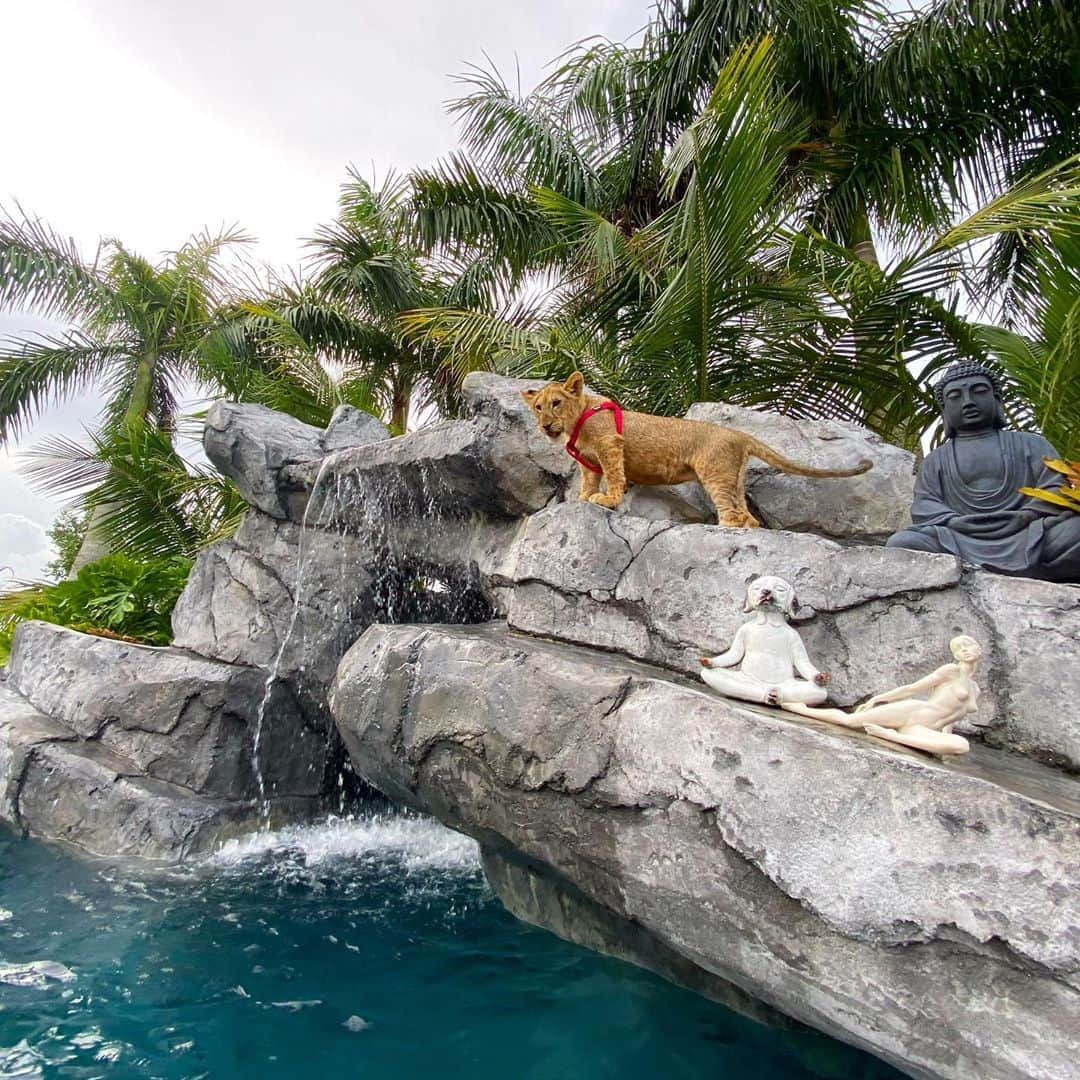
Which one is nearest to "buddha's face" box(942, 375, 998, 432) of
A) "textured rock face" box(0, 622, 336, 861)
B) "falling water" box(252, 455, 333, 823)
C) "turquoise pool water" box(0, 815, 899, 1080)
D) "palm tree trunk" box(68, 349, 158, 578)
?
"turquoise pool water" box(0, 815, 899, 1080)

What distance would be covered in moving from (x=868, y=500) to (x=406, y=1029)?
3.97 metres

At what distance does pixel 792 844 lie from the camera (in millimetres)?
2771

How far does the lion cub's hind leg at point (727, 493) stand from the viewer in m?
4.68

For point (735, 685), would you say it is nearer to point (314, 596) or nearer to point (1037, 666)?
point (1037, 666)

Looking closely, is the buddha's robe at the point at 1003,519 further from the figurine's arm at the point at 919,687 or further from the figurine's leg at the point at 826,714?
the figurine's leg at the point at 826,714

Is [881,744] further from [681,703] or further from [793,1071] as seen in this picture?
[793,1071]

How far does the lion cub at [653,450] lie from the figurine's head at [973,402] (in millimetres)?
534

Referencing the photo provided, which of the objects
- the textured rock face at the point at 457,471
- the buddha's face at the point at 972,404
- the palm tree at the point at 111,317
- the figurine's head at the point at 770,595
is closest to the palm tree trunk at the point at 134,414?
the palm tree at the point at 111,317

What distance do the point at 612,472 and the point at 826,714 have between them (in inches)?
85.3

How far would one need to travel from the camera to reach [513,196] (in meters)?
12.0

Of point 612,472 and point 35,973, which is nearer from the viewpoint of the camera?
point 35,973

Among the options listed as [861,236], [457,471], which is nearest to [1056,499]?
[457,471]

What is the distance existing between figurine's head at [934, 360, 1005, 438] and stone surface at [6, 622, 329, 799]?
5398 mm

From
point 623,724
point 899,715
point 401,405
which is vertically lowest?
point 623,724
